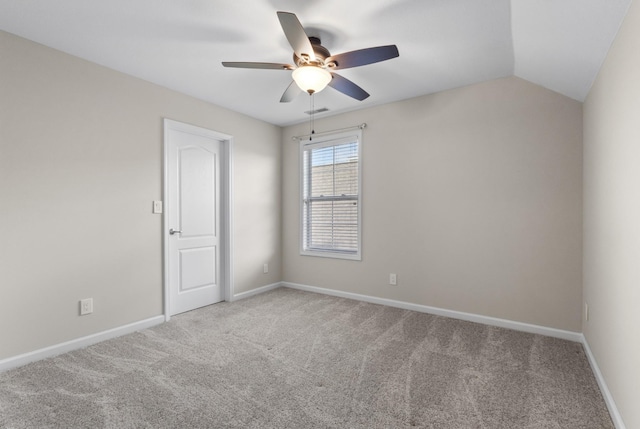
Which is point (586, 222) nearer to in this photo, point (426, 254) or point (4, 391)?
point (426, 254)

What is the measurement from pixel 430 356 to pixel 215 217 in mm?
2845

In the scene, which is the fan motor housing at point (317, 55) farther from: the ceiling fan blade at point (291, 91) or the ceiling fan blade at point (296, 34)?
the ceiling fan blade at point (291, 91)

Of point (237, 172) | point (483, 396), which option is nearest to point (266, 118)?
point (237, 172)

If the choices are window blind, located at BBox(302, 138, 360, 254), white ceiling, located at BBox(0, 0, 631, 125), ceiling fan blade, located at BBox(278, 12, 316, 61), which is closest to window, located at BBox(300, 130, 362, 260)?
window blind, located at BBox(302, 138, 360, 254)

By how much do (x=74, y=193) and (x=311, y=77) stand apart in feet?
7.15

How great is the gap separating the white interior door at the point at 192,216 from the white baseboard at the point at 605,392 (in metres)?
3.59

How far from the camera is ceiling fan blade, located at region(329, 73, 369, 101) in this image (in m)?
2.44

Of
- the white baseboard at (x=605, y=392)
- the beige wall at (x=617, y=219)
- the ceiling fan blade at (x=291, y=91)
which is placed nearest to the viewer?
the beige wall at (x=617, y=219)

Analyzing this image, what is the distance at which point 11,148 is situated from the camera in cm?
227

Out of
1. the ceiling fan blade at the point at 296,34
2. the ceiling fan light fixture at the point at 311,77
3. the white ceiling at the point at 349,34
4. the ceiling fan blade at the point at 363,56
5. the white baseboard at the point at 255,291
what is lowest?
the white baseboard at the point at 255,291

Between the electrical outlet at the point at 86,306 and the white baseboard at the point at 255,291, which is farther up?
the electrical outlet at the point at 86,306

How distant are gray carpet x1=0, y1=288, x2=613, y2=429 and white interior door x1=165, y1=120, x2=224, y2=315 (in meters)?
0.62

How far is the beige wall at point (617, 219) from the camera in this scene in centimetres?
143

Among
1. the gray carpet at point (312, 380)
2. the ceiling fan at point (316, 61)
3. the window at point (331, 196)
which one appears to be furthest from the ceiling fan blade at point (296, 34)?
the gray carpet at point (312, 380)
